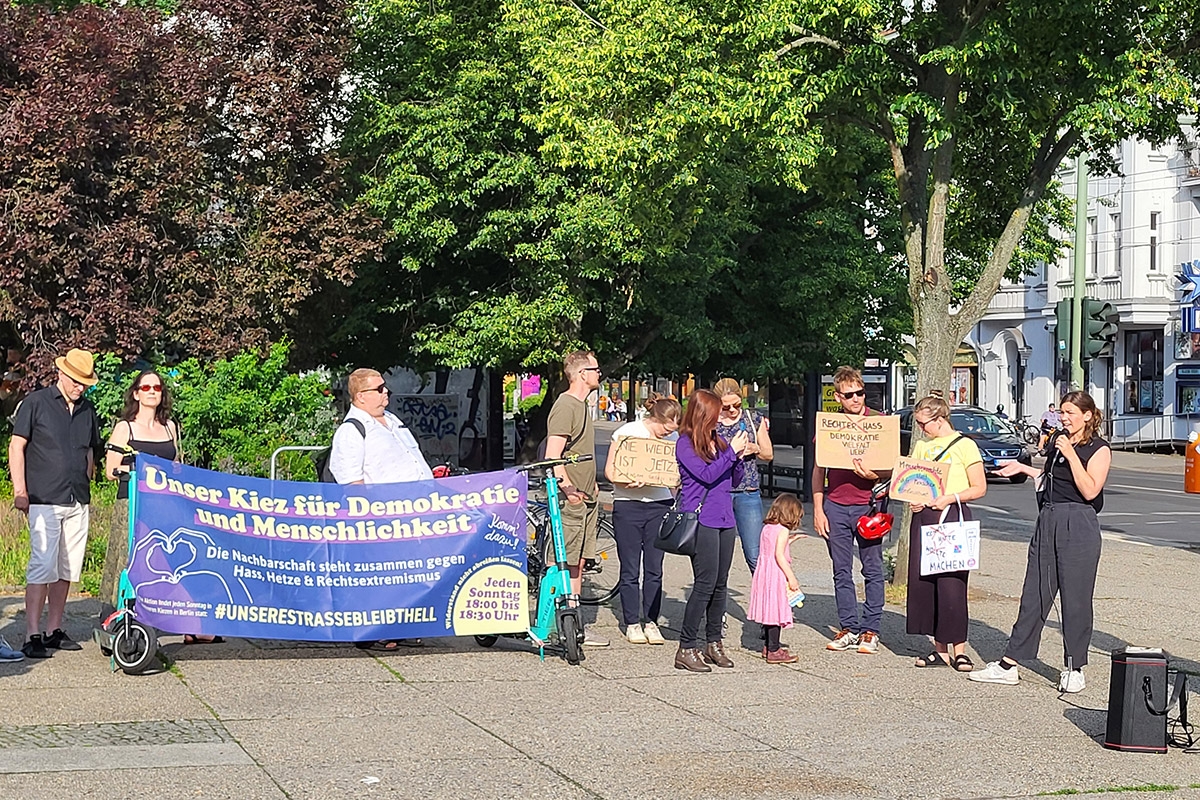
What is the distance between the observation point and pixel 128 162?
21344 mm

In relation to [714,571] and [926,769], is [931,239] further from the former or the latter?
[926,769]

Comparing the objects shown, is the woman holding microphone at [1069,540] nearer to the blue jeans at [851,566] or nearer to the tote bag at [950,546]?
the tote bag at [950,546]

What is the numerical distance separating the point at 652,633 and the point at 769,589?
935mm

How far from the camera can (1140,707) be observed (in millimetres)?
7648

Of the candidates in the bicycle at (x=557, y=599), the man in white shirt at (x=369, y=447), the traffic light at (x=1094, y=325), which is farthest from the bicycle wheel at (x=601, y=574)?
the traffic light at (x=1094, y=325)

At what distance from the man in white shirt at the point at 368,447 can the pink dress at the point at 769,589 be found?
2194 mm

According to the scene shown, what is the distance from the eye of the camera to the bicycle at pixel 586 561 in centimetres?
1133

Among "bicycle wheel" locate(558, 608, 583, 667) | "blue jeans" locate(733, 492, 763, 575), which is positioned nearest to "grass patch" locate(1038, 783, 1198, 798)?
"bicycle wheel" locate(558, 608, 583, 667)

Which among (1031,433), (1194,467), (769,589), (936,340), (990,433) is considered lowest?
(769,589)

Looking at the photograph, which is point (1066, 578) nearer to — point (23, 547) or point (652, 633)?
point (652, 633)

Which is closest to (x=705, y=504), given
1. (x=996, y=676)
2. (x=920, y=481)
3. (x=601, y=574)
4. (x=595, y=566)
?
(x=920, y=481)

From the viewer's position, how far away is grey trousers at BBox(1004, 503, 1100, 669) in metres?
9.29

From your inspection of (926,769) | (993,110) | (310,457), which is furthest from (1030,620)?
(310,457)

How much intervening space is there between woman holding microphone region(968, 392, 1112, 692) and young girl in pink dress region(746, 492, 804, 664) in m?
1.35
